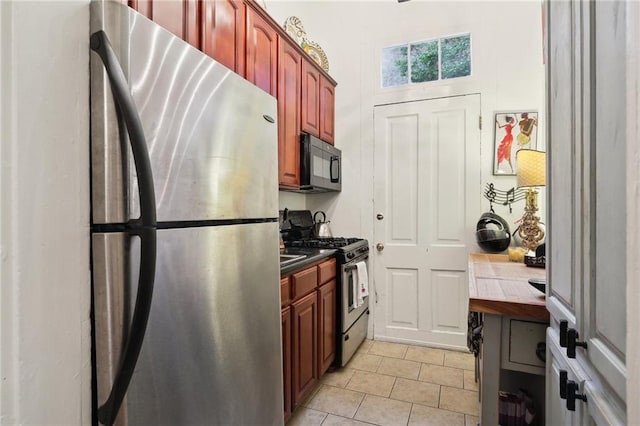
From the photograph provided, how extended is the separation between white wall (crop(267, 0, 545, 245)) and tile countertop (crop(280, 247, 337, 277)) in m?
0.83

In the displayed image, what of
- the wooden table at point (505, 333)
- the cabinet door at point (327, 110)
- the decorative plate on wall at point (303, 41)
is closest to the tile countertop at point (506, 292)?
the wooden table at point (505, 333)

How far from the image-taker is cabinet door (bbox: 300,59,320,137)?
8.40 feet

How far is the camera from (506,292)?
51.9 inches

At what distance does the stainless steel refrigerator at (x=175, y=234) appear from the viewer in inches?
31.4

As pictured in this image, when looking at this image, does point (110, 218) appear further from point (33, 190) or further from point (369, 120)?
point (369, 120)

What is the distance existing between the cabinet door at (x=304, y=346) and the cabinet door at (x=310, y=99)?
1.36 m

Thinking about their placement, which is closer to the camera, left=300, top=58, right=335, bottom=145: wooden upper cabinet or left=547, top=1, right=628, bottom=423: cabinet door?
left=547, top=1, right=628, bottom=423: cabinet door

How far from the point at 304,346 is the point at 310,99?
1.91 metres

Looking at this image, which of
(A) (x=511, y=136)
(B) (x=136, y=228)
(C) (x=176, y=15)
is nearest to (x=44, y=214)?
(B) (x=136, y=228)

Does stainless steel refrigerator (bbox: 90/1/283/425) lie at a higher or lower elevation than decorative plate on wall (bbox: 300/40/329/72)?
lower

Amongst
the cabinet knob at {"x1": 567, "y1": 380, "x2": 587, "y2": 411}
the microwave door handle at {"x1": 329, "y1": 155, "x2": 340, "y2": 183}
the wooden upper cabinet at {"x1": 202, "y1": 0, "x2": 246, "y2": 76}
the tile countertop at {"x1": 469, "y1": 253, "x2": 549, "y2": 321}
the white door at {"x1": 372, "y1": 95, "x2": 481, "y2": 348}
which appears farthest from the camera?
the microwave door handle at {"x1": 329, "y1": 155, "x2": 340, "y2": 183}

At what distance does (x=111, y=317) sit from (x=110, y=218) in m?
0.25

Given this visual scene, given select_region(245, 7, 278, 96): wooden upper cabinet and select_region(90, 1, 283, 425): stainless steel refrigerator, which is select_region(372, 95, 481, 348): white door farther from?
select_region(90, 1, 283, 425): stainless steel refrigerator

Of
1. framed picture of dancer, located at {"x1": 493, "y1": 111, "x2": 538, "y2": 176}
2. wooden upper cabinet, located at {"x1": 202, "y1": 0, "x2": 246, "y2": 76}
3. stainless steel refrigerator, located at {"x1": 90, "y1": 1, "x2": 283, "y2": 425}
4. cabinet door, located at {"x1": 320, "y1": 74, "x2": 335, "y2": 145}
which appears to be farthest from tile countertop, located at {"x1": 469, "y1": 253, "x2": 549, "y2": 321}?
cabinet door, located at {"x1": 320, "y1": 74, "x2": 335, "y2": 145}
